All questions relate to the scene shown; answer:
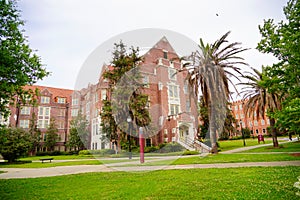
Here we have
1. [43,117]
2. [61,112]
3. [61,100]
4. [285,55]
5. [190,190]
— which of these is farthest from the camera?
[61,100]

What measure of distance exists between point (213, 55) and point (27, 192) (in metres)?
17.6

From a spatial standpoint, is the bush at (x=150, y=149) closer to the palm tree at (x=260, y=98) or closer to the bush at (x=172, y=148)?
the bush at (x=172, y=148)

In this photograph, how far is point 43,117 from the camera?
48.7 metres

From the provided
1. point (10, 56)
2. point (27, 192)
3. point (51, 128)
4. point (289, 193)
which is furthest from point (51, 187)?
point (51, 128)

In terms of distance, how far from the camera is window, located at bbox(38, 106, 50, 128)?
4797 centimetres

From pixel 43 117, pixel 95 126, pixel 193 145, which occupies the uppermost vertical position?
pixel 43 117

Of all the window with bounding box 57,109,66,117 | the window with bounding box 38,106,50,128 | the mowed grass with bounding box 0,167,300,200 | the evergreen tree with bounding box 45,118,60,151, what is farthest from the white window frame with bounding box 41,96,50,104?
the mowed grass with bounding box 0,167,300,200

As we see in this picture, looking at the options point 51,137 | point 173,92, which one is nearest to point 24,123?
point 51,137

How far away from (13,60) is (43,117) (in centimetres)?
4522

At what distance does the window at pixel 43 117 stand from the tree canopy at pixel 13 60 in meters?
43.2

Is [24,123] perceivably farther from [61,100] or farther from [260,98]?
[260,98]

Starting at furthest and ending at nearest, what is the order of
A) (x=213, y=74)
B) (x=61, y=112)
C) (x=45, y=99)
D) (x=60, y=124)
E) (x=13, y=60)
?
(x=61, y=112) → (x=45, y=99) → (x=60, y=124) → (x=213, y=74) → (x=13, y=60)

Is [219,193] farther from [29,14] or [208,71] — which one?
[208,71]

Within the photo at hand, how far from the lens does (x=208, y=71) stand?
18.1 metres
